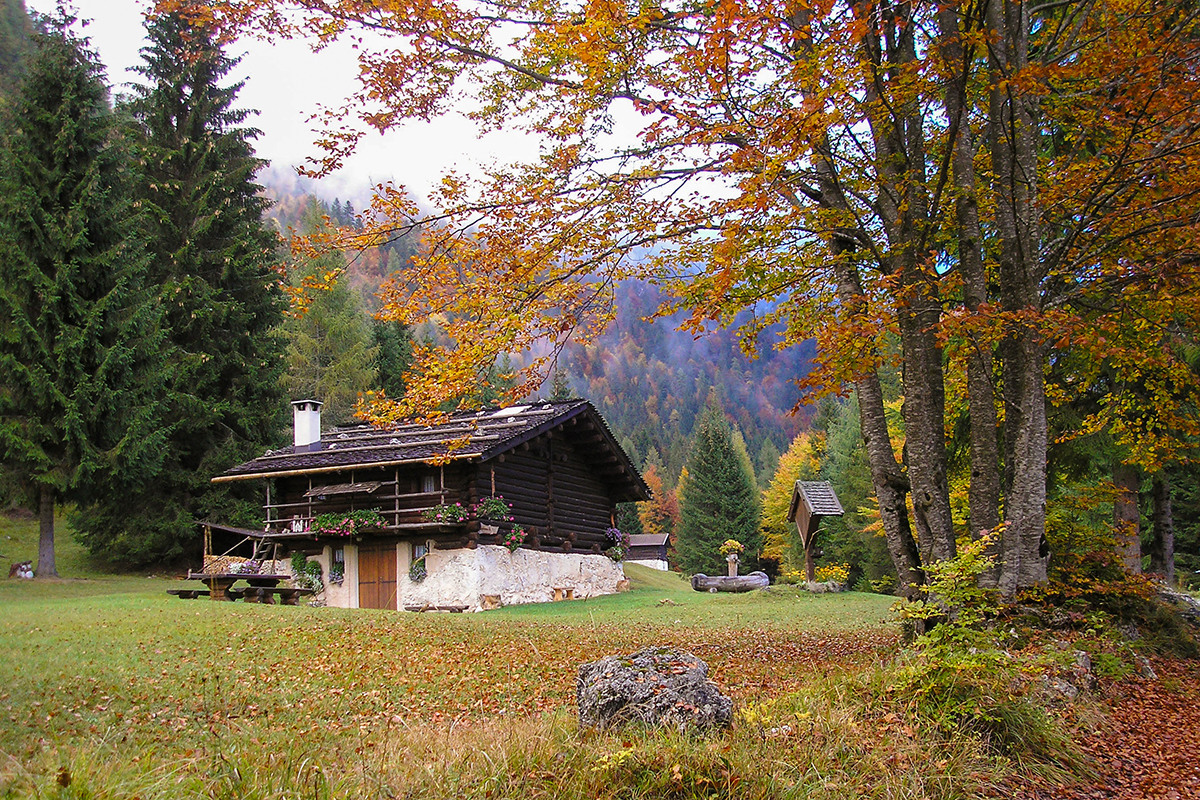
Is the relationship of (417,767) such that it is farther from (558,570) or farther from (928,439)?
(558,570)

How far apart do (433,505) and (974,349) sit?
50.4 feet

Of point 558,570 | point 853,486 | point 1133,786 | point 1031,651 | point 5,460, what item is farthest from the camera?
point 853,486

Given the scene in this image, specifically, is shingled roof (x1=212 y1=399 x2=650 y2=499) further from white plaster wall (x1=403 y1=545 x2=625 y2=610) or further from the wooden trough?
the wooden trough

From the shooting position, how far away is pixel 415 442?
2267 cm

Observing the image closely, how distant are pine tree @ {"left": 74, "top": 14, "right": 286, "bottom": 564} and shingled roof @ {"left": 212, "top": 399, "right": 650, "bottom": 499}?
4784mm

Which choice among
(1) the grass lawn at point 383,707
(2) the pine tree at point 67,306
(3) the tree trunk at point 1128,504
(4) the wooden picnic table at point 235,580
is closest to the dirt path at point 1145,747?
(1) the grass lawn at point 383,707

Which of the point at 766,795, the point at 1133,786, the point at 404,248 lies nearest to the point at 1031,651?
the point at 1133,786

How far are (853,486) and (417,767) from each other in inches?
1422

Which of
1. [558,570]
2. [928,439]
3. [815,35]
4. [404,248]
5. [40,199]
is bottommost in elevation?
[558,570]

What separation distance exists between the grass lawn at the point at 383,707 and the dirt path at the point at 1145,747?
1155mm

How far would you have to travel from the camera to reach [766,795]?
465cm

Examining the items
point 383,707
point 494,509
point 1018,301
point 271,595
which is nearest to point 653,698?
point 383,707

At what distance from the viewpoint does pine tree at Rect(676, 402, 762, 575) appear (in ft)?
175

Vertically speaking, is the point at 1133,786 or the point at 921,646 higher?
the point at 921,646
